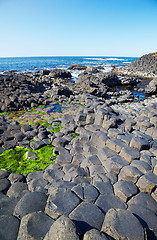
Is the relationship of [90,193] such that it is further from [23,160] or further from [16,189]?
[23,160]

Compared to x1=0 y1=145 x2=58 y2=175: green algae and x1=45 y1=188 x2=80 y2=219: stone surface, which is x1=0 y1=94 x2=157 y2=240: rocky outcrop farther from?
x1=0 y1=145 x2=58 y2=175: green algae

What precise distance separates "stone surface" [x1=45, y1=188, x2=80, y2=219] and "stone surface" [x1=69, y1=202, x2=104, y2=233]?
0.40ft

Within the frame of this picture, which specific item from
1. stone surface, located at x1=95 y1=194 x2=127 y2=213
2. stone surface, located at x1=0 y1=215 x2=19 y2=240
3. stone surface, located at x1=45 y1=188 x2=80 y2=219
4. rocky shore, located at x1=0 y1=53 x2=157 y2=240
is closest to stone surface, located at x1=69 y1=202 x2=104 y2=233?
rocky shore, located at x1=0 y1=53 x2=157 y2=240

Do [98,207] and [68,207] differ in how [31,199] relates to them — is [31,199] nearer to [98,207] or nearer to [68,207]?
[68,207]

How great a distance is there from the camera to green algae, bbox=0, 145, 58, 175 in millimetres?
5191

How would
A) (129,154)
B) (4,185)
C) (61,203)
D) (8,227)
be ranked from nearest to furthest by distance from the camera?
(8,227) → (61,203) → (4,185) → (129,154)

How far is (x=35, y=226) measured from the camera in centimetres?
239

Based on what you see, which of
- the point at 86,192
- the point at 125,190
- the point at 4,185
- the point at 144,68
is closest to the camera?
the point at 86,192

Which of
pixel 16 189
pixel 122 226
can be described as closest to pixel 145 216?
pixel 122 226

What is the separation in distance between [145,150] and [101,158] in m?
1.52

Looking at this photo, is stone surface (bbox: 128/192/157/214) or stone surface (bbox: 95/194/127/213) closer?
stone surface (bbox: 95/194/127/213)

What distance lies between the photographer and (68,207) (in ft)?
9.16

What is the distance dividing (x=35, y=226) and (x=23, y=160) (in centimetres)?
356

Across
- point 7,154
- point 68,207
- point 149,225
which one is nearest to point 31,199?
point 68,207
